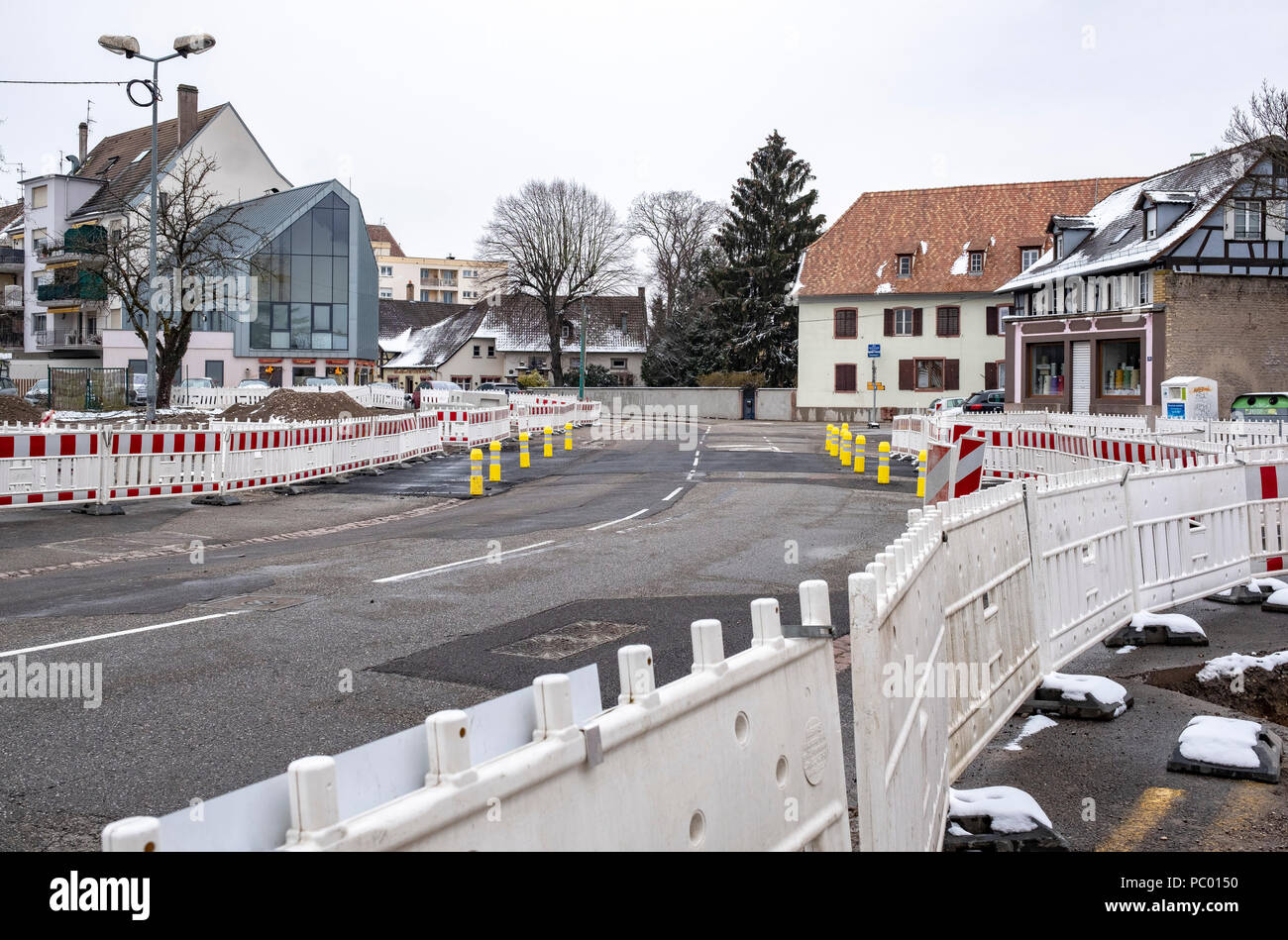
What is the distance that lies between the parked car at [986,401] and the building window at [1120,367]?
23.5ft

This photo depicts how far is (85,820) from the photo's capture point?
520 cm

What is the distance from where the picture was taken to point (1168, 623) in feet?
31.7

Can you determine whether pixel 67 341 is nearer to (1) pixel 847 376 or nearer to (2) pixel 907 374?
(1) pixel 847 376

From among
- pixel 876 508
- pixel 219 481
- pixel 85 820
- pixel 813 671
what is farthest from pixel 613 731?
pixel 219 481

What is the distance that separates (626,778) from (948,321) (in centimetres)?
6841

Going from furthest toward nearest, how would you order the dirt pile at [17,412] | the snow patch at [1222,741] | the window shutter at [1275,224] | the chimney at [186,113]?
the chimney at [186,113] < the window shutter at [1275,224] < the dirt pile at [17,412] < the snow patch at [1222,741]

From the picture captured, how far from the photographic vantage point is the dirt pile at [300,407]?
39188 mm

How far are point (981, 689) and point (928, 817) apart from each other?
200cm

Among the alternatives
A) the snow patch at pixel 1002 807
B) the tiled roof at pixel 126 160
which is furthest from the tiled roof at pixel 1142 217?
the tiled roof at pixel 126 160

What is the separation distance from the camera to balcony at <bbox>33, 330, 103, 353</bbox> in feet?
243

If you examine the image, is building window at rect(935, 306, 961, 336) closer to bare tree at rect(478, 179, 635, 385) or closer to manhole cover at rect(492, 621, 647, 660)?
bare tree at rect(478, 179, 635, 385)

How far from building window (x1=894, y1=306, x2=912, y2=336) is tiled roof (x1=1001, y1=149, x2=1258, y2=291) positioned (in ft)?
45.0

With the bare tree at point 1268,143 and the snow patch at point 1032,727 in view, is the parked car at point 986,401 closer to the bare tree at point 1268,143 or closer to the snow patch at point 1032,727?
the bare tree at point 1268,143

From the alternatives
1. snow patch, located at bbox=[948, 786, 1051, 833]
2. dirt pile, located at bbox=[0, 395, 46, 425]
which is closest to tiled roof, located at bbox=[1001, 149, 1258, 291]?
dirt pile, located at bbox=[0, 395, 46, 425]
